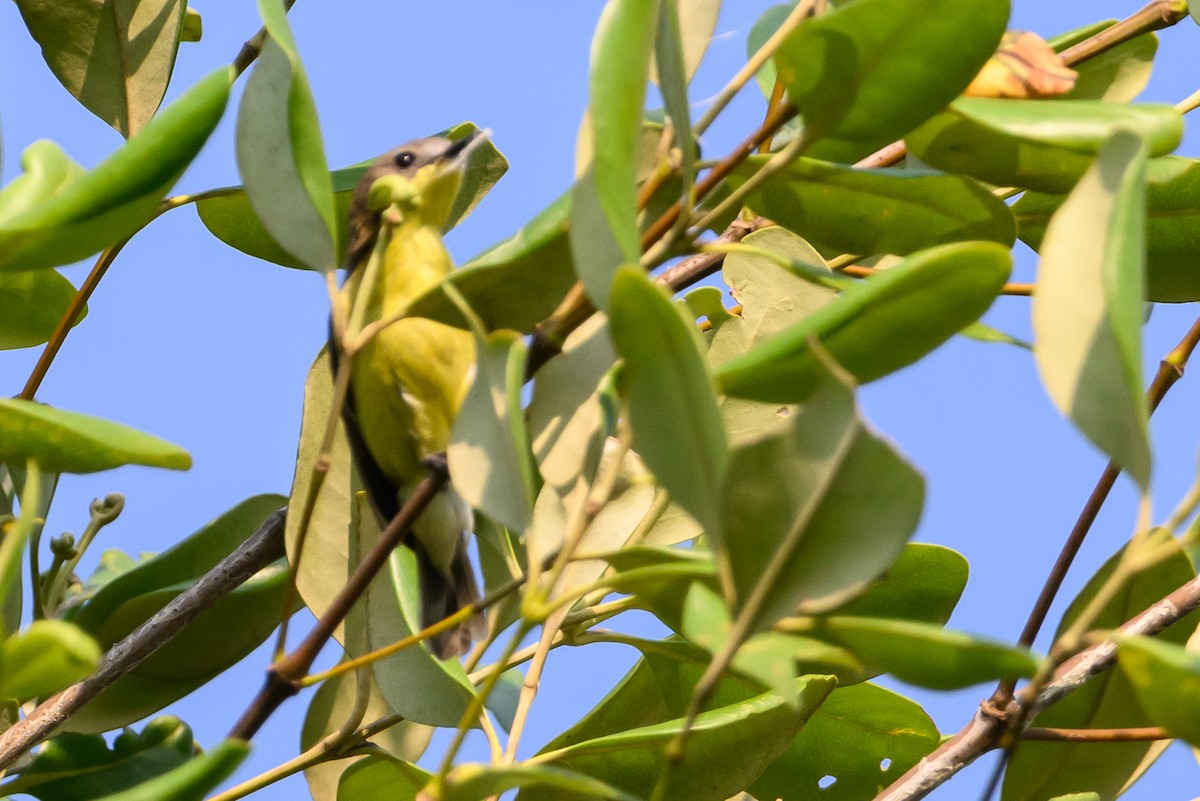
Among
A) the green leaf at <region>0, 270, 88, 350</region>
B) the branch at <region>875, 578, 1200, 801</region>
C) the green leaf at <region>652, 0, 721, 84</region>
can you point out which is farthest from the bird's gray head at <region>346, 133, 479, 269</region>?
the branch at <region>875, 578, 1200, 801</region>

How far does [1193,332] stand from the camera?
1794 millimetres

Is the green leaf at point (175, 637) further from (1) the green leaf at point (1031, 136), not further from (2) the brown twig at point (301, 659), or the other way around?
(1) the green leaf at point (1031, 136)

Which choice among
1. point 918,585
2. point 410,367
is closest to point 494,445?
point 918,585

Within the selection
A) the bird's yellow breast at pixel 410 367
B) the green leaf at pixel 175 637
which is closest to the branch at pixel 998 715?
the green leaf at pixel 175 637

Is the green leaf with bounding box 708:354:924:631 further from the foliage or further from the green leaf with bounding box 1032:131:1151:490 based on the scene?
the green leaf with bounding box 1032:131:1151:490

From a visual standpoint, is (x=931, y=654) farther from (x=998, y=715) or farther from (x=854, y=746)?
(x=854, y=746)

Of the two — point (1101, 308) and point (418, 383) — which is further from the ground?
point (418, 383)

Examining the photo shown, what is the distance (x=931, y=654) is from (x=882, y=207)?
0.67m

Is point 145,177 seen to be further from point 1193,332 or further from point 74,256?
point 1193,332

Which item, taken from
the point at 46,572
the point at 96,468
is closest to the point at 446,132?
the point at 46,572

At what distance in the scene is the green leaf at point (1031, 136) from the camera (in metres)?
1.12

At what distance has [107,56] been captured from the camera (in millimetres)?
2182

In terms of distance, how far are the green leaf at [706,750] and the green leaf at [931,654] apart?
1.69 feet

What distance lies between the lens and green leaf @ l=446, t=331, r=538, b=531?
1.09 meters
